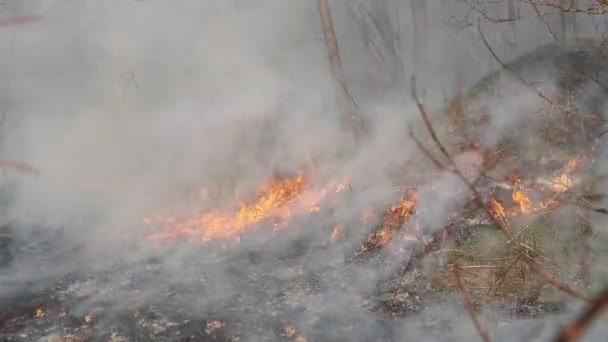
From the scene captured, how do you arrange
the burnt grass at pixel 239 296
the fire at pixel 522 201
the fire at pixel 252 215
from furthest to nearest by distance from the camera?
1. the fire at pixel 252 215
2. the fire at pixel 522 201
3. the burnt grass at pixel 239 296

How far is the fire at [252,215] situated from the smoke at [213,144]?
1.25 ft

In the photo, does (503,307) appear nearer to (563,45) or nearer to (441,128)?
(441,128)

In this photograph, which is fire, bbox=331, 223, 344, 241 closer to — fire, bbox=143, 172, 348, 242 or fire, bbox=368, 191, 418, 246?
fire, bbox=368, 191, 418, 246

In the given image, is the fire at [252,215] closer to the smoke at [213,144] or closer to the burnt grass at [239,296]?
the smoke at [213,144]

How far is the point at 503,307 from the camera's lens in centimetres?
650

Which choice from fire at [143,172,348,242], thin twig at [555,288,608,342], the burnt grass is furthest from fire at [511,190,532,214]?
thin twig at [555,288,608,342]

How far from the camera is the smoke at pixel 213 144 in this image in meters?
7.68

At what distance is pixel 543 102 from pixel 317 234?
4.91m

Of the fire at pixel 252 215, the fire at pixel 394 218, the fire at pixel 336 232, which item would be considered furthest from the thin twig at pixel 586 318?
the fire at pixel 252 215

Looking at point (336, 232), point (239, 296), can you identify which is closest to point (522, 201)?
point (336, 232)

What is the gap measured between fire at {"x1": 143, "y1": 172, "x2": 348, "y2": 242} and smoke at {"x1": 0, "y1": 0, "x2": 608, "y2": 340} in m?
0.38

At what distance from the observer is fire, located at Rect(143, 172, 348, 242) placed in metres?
9.96

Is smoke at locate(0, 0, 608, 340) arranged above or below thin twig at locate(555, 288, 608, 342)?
below

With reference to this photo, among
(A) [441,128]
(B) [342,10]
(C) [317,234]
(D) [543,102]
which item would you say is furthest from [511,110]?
(B) [342,10]
